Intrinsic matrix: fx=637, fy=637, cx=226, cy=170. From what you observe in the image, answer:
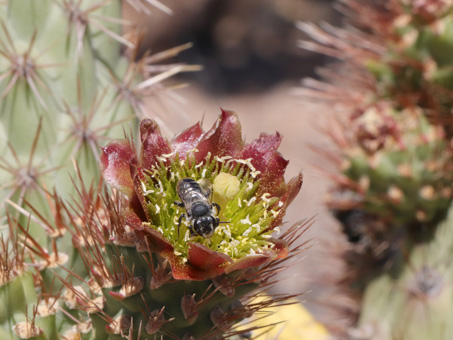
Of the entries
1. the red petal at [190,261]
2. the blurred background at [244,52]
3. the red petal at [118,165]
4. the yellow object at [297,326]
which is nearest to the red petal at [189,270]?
the red petal at [190,261]

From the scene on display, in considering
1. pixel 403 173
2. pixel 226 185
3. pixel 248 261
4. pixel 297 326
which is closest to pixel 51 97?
pixel 226 185

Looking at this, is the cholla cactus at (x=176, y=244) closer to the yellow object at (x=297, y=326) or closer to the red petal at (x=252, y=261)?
the red petal at (x=252, y=261)

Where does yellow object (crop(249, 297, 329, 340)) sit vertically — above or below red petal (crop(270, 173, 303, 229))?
below

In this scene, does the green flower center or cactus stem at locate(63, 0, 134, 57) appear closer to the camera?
the green flower center

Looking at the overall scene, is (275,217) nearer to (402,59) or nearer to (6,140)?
(6,140)

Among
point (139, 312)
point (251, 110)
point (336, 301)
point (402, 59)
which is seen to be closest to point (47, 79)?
point (139, 312)

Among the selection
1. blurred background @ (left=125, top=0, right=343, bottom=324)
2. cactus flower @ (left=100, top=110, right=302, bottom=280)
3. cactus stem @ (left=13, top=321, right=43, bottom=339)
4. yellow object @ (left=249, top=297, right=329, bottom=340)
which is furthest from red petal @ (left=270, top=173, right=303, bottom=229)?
blurred background @ (left=125, top=0, right=343, bottom=324)

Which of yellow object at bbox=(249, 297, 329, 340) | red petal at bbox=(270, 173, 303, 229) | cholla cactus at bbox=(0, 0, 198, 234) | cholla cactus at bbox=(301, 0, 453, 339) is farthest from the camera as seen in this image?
yellow object at bbox=(249, 297, 329, 340)

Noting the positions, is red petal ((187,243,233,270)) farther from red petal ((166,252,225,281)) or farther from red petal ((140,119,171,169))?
red petal ((140,119,171,169))
